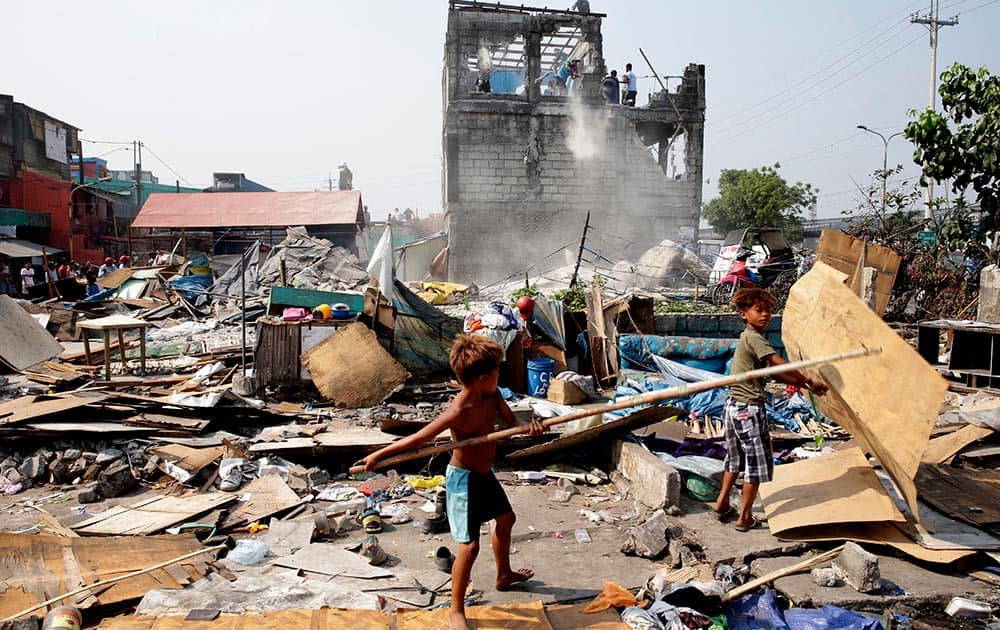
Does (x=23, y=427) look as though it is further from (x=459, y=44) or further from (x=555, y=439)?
(x=459, y=44)

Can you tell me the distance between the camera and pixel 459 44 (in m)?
23.8

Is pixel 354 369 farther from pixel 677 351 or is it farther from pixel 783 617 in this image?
pixel 783 617

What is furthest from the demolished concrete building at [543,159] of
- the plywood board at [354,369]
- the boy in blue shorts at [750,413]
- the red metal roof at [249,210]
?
the boy in blue shorts at [750,413]

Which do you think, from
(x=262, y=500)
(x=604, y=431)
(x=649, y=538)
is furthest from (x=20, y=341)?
(x=649, y=538)

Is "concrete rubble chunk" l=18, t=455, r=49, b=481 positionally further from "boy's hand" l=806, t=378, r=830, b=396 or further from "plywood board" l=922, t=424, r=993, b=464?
"plywood board" l=922, t=424, r=993, b=464

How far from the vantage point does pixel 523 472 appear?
563cm

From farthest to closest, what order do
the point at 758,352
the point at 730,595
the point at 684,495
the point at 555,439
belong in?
the point at 555,439 → the point at 684,495 → the point at 758,352 → the point at 730,595

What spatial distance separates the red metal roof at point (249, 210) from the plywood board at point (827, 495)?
2069 cm

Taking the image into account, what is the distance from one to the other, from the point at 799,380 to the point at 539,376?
16.1ft

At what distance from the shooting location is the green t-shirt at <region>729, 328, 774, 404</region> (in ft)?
13.6

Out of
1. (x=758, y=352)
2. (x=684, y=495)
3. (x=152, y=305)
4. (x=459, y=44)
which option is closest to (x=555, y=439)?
(x=684, y=495)

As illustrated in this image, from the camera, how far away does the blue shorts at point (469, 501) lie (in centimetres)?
311

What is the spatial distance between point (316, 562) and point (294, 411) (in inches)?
153

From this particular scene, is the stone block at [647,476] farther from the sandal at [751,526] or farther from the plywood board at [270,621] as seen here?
the plywood board at [270,621]
